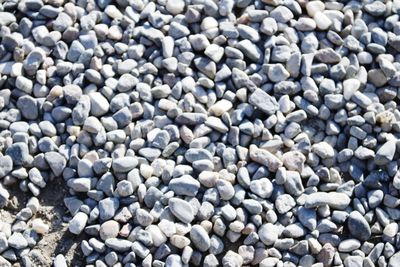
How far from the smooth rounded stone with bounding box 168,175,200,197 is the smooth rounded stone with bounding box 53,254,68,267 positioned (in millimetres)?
434

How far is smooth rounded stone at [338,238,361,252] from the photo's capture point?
253 cm

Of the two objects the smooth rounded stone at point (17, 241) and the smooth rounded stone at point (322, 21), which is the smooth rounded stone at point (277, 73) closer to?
the smooth rounded stone at point (322, 21)

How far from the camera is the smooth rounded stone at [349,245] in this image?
2527 mm

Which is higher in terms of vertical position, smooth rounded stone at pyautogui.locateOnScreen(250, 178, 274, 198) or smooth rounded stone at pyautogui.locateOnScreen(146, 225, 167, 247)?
smooth rounded stone at pyautogui.locateOnScreen(250, 178, 274, 198)

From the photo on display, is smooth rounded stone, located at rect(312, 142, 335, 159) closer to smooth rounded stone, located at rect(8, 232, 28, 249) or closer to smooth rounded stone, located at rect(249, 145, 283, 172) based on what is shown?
smooth rounded stone, located at rect(249, 145, 283, 172)

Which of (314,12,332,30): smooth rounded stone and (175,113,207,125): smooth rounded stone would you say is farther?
(314,12,332,30): smooth rounded stone

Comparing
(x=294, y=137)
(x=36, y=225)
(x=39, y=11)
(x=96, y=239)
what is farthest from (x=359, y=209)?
(x=39, y=11)

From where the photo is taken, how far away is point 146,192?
258 centimetres

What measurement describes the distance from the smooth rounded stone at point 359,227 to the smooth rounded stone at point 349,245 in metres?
0.03

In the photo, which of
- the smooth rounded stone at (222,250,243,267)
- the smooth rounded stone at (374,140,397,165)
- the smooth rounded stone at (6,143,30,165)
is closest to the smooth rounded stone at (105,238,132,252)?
the smooth rounded stone at (222,250,243,267)

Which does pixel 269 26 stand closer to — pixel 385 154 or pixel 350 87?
pixel 350 87

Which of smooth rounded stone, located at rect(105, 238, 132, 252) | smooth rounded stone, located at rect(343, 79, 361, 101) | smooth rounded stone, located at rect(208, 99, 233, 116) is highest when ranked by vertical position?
smooth rounded stone, located at rect(343, 79, 361, 101)

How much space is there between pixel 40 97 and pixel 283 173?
0.94m

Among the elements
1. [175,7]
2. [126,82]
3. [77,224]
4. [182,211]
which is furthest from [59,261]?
[175,7]
